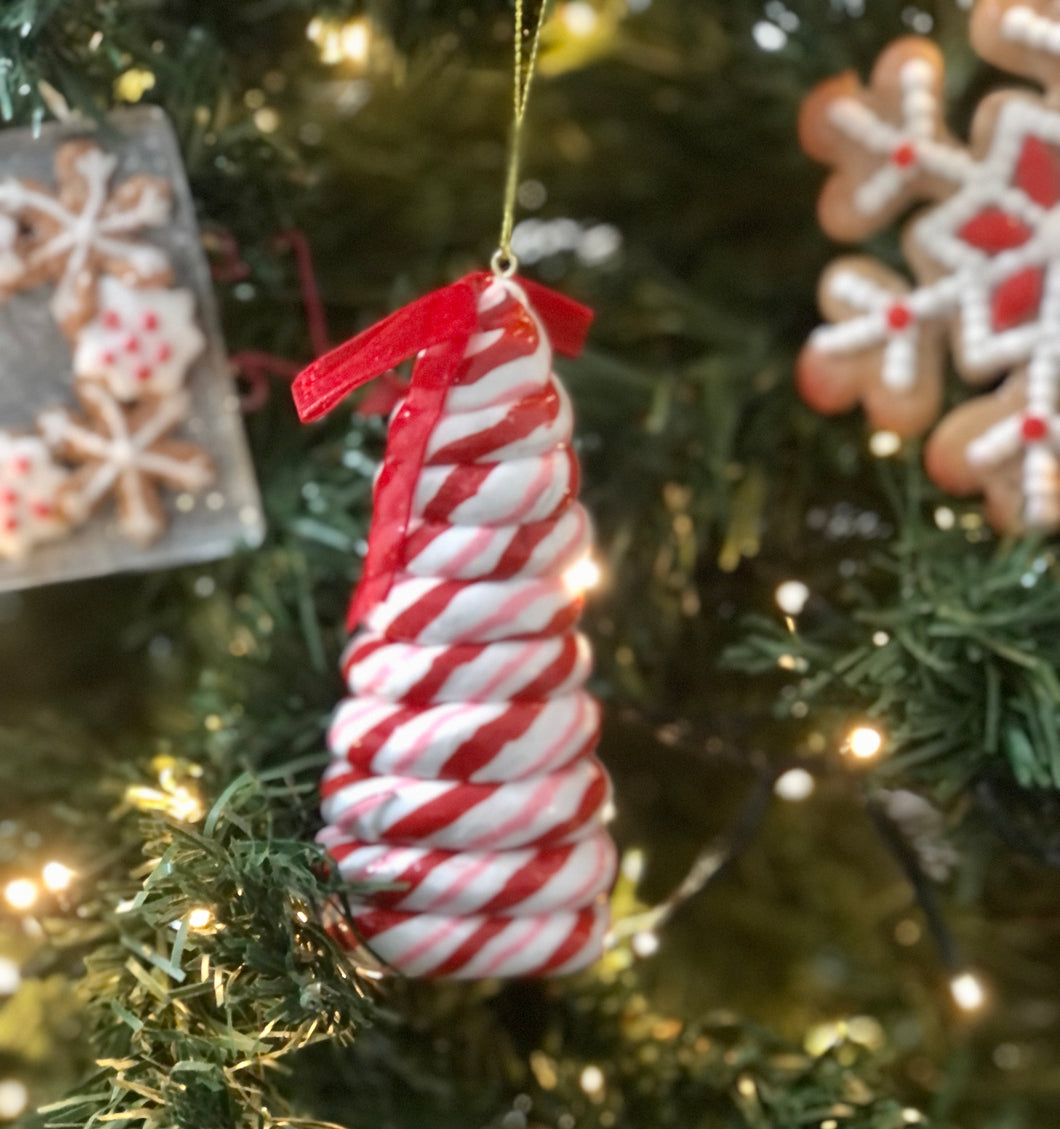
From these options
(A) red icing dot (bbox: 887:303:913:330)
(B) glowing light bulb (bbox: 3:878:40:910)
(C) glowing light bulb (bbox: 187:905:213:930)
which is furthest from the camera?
(A) red icing dot (bbox: 887:303:913:330)

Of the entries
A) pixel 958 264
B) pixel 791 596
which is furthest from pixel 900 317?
pixel 791 596

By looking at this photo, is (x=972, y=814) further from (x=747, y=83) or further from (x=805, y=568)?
(x=747, y=83)

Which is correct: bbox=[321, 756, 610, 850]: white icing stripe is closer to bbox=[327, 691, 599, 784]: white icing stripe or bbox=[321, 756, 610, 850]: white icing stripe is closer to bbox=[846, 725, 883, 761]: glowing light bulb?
bbox=[327, 691, 599, 784]: white icing stripe

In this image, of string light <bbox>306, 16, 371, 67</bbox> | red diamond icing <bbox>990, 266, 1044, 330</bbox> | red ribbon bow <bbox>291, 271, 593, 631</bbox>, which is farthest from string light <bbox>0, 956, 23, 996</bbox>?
red diamond icing <bbox>990, 266, 1044, 330</bbox>

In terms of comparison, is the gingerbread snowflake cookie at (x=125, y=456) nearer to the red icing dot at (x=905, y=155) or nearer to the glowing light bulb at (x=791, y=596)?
the glowing light bulb at (x=791, y=596)

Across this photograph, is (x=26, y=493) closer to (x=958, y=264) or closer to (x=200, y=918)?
(x=200, y=918)

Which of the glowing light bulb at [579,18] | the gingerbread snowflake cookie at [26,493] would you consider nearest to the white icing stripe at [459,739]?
the gingerbread snowflake cookie at [26,493]

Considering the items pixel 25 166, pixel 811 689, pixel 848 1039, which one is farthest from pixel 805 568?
pixel 25 166
